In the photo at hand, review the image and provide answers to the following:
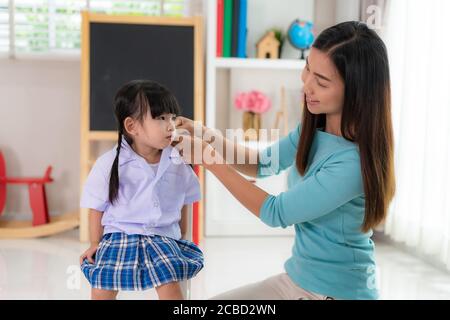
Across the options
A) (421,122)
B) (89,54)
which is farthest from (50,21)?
(421,122)

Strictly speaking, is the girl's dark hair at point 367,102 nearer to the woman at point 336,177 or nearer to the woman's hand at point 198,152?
the woman at point 336,177

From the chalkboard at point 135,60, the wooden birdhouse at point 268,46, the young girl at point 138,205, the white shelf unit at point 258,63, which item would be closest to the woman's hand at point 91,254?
the young girl at point 138,205

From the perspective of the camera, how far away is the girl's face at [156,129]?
0.86 metres

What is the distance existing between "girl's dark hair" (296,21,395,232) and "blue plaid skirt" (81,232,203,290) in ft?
0.92

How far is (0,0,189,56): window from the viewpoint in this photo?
2.37 m

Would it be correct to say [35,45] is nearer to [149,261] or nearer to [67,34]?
[67,34]

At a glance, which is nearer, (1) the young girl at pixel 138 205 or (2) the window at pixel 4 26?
(1) the young girl at pixel 138 205

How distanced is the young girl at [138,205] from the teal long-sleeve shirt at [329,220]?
163 mm

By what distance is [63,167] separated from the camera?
2496 millimetres

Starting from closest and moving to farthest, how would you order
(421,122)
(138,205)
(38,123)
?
(138,205) < (421,122) < (38,123)

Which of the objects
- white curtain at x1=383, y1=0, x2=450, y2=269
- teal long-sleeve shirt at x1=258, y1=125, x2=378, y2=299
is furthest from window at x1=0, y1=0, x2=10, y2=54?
teal long-sleeve shirt at x1=258, y1=125, x2=378, y2=299

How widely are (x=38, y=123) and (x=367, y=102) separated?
1988 mm

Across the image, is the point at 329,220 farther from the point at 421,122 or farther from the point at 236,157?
the point at 421,122

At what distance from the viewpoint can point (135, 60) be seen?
220 centimetres
